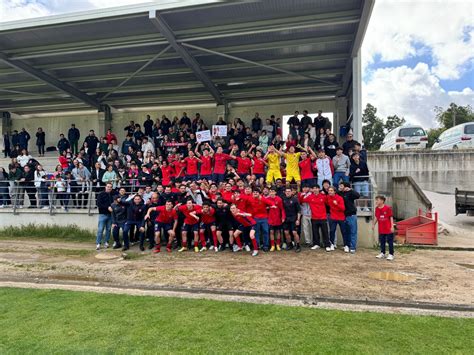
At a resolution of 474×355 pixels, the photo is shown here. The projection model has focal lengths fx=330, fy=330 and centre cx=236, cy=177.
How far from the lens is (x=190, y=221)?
911 cm

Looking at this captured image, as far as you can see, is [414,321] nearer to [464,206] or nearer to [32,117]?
[464,206]

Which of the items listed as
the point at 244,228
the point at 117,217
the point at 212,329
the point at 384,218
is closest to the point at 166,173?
the point at 117,217

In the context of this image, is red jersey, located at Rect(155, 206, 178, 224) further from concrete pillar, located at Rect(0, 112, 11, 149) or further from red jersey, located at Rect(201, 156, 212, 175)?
concrete pillar, located at Rect(0, 112, 11, 149)

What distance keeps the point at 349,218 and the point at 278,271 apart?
3.07 m

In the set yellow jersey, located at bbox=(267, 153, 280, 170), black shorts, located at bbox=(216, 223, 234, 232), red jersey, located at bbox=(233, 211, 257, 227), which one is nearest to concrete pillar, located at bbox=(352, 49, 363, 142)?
yellow jersey, located at bbox=(267, 153, 280, 170)

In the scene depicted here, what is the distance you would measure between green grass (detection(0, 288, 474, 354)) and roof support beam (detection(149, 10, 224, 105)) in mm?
8921

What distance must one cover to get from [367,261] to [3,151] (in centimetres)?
2175

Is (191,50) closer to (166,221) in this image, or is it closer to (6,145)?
(166,221)

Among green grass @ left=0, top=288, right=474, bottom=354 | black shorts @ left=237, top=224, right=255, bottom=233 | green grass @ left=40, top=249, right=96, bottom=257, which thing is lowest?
green grass @ left=40, top=249, right=96, bottom=257

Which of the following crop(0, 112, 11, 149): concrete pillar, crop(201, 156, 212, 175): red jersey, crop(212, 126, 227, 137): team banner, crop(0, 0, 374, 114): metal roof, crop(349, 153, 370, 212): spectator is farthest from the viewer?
crop(0, 112, 11, 149): concrete pillar

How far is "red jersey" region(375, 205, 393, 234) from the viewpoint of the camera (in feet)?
26.0

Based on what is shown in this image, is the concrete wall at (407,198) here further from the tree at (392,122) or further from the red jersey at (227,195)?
the tree at (392,122)

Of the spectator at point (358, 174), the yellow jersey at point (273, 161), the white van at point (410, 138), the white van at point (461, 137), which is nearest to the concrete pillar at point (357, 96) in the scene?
the spectator at point (358, 174)

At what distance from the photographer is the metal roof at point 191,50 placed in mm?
10578
